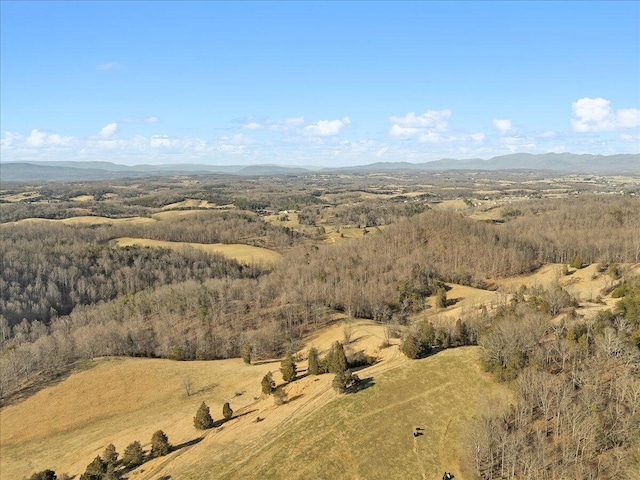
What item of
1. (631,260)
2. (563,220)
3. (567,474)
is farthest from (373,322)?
(563,220)

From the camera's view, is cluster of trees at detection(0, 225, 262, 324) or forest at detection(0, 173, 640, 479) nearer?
forest at detection(0, 173, 640, 479)

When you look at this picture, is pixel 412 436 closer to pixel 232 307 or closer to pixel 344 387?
pixel 344 387

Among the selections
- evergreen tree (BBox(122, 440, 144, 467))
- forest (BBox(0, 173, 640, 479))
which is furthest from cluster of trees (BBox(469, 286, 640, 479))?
evergreen tree (BBox(122, 440, 144, 467))

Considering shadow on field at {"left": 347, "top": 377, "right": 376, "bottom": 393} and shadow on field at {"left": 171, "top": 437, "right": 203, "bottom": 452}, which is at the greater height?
shadow on field at {"left": 347, "top": 377, "right": 376, "bottom": 393}

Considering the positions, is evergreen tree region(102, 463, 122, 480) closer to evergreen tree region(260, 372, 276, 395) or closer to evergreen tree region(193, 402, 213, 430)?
evergreen tree region(193, 402, 213, 430)

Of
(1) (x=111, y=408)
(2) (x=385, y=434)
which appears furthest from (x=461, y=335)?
(1) (x=111, y=408)

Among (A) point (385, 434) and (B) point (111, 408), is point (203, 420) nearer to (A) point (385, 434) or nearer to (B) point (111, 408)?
(B) point (111, 408)

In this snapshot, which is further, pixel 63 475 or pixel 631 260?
pixel 631 260

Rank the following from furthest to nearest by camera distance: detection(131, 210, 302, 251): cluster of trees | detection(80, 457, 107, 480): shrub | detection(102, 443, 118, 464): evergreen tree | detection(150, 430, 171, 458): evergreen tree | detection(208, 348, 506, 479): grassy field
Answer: detection(131, 210, 302, 251): cluster of trees, detection(150, 430, 171, 458): evergreen tree, detection(102, 443, 118, 464): evergreen tree, detection(80, 457, 107, 480): shrub, detection(208, 348, 506, 479): grassy field
